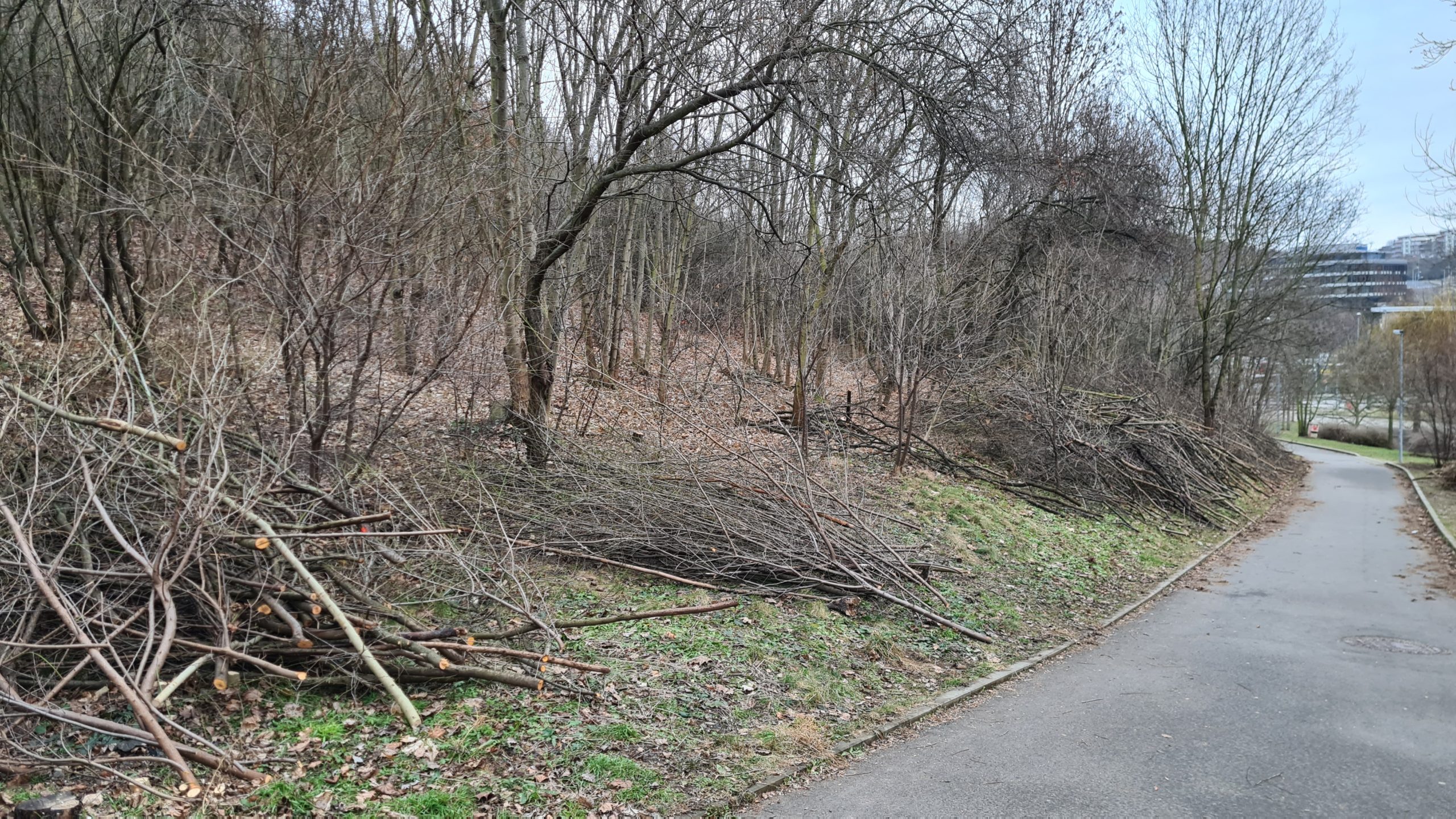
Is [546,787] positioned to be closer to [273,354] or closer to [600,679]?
[600,679]

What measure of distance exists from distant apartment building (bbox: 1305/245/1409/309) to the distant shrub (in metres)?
7.17

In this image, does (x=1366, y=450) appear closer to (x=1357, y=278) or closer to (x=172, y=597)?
(x=1357, y=278)

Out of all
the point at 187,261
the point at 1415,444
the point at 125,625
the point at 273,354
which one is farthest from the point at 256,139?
the point at 1415,444

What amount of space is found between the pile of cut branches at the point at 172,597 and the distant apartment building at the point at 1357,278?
32.9 m

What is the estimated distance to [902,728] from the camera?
5.94 m

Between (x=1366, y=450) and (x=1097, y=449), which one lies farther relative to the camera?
(x=1366, y=450)

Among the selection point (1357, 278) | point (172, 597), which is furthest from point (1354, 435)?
point (172, 597)

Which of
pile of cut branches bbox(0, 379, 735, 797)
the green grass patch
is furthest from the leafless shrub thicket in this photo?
the green grass patch

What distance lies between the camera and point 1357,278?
45344mm

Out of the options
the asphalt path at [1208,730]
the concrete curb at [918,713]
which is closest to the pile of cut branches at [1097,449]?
the asphalt path at [1208,730]

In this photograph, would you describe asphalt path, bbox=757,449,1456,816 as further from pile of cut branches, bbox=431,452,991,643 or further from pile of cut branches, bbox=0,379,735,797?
pile of cut branches, bbox=0,379,735,797

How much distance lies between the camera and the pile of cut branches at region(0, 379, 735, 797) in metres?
4.26

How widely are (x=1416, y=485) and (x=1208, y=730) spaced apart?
78.5 feet

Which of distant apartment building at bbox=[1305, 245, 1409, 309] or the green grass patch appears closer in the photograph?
distant apartment building at bbox=[1305, 245, 1409, 309]
